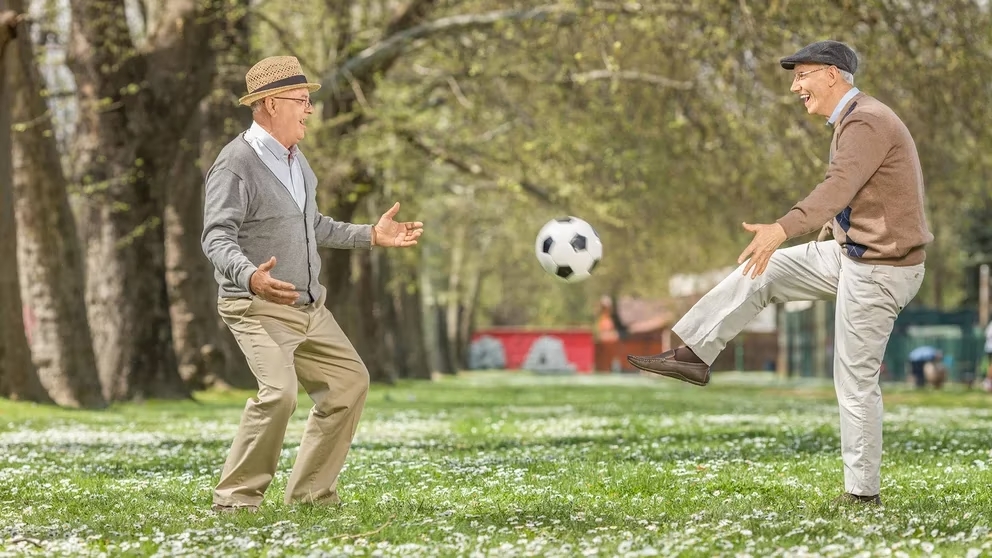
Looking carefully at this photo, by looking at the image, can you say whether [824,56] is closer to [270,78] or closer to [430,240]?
[270,78]

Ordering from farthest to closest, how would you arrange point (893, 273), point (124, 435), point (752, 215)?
point (752, 215) → point (124, 435) → point (893, 273)

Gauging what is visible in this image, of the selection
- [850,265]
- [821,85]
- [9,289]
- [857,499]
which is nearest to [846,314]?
[850,265]

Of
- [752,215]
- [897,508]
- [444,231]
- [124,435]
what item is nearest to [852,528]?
[897,508]

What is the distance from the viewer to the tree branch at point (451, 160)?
2705 cm

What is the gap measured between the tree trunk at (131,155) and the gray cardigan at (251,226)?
1357 cm

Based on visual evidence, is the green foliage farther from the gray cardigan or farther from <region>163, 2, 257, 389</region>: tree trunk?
the gray cardigan

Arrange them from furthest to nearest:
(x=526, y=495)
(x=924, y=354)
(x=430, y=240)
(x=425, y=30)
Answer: (x=430, y=240) < (x=924, y=354) < (x=425, y=30) < (x=526, y=495)

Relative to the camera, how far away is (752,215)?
2986 centimetres

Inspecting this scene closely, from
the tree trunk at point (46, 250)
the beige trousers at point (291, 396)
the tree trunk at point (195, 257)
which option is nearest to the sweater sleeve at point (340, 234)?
the beige trousers at point (291, 396)

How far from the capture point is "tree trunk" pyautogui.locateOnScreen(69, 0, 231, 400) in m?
21.1

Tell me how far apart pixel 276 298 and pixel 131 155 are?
49.9 feet

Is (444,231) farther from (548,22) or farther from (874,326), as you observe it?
(874,326)

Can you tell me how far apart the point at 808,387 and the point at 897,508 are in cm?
3339

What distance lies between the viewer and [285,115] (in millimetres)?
7570
